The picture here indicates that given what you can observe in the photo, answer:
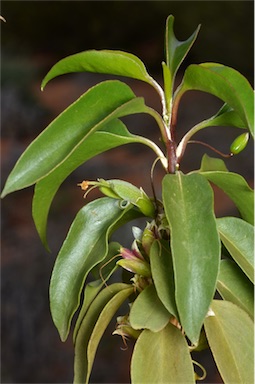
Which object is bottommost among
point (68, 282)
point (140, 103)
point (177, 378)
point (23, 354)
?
point (23, 354)

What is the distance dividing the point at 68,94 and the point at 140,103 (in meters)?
4.46

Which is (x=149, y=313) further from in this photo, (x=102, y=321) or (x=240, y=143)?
(x=240, y=143)

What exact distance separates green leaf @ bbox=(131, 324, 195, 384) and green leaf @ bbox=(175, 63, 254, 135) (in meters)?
0.28

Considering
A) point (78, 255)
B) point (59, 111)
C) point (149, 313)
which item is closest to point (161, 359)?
point (149, 313)

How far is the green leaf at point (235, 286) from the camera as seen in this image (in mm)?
820

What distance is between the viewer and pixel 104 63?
759mm

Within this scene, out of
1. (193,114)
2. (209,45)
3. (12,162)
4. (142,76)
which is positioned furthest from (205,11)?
(142,76)

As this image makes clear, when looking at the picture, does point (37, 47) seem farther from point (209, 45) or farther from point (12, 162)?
point (12, 162)

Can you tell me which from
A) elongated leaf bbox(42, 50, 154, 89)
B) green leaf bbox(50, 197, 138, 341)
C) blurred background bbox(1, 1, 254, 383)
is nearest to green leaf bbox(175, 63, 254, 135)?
elongated leaf bbox(42, 50, 154, 89)

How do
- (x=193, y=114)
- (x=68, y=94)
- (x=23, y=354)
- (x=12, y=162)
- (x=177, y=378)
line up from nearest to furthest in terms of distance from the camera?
(x=177, y=378), (x=23, y=354), (x=12, y=162), (x=193, y=114), (x=68, y=94)

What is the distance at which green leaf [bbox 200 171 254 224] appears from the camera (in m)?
0.80

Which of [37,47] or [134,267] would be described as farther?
[37,47]

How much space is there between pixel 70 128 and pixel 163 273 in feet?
0.68

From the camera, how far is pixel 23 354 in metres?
2.87
